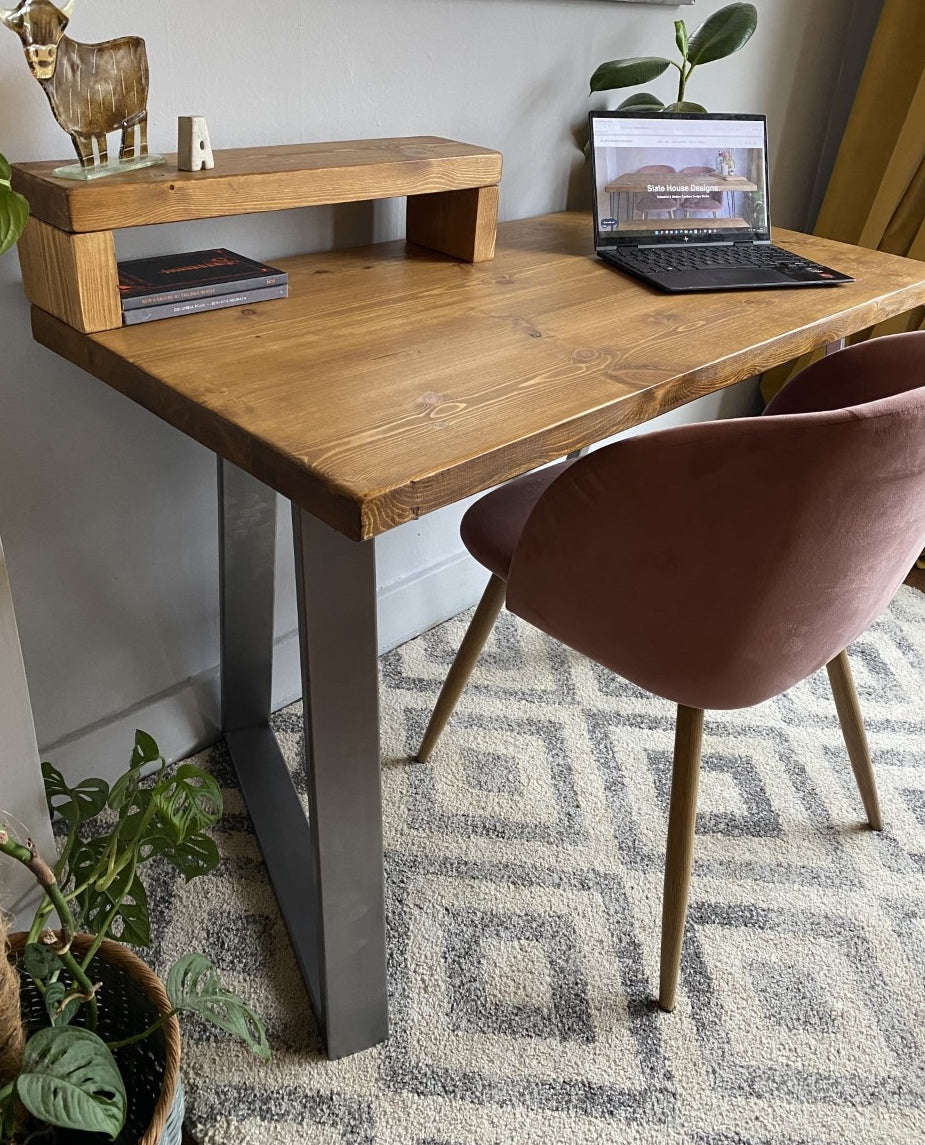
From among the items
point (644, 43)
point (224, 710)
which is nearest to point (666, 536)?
point (224, 710)

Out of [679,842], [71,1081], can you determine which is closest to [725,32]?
[679,842]

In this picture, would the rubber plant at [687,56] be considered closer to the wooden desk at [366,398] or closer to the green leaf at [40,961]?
the wooden desk at [366,398]

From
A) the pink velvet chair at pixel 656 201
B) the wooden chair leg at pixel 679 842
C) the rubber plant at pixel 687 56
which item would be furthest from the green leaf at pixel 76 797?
the rubber plant at pixel 687 56

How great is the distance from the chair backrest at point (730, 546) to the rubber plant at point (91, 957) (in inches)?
17.7

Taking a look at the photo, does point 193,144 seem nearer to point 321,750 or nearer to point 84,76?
point 84,76

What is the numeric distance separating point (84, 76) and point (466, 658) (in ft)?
2.96

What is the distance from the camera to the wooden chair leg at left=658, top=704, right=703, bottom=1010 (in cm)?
113

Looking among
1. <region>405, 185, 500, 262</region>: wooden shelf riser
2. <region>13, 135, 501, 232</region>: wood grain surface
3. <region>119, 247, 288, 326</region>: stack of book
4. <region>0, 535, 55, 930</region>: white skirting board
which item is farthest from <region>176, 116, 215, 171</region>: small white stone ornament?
<region>0, 535, 55, 930</region>: white skirting board

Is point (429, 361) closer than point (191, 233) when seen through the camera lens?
Yes

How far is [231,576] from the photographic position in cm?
137

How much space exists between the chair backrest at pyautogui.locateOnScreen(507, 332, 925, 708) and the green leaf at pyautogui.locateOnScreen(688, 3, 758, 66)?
889mm

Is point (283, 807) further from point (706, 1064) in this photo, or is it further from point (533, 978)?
point (706, 1064)

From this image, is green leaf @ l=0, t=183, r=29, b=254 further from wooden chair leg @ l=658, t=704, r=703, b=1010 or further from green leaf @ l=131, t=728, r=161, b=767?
wooden chair leg @ l=658, t=704, r=703, b=1010

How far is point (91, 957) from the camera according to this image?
88 centimetres
